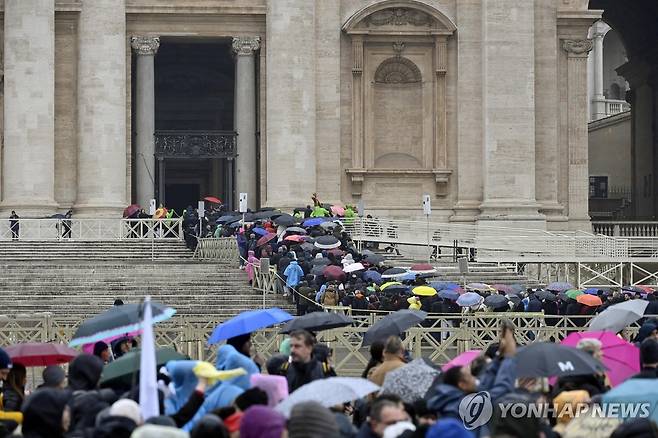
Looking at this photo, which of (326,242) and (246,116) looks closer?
(326,242)

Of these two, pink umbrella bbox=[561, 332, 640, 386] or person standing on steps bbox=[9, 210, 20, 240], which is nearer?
pink umbrella bbox=[561, 332, 640, 386]

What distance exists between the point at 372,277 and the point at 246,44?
63.5 feet

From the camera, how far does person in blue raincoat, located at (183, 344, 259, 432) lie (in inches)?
607

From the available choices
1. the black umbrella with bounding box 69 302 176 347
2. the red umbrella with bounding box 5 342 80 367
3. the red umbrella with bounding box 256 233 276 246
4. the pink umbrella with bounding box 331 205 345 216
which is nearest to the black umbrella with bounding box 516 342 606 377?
the black umbrella with bounding box 69 302 176 347

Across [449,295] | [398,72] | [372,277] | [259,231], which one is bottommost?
[449,295]

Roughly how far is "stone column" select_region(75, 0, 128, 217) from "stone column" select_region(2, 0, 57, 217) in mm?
1115

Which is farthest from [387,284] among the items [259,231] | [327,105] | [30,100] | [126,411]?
[126,411]

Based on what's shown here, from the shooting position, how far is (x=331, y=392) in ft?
49.6

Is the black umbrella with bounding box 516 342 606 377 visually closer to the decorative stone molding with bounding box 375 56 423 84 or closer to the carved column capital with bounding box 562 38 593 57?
the decorative stone molding with bounding box 375 56 423 84

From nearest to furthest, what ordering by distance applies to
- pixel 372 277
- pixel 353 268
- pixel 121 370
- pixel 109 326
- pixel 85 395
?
pixel 85 395 → pixel 121 370 → pixel 109 326 → pixel 372 277 → pixel 353 268

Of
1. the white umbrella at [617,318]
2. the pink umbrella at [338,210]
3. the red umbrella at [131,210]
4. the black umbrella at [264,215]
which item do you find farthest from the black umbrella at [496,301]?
the red umbrella at [131,210]

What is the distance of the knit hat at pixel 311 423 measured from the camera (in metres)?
12.7

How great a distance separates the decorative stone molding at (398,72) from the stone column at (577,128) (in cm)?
526

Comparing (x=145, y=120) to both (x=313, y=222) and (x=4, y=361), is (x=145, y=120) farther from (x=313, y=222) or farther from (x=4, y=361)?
(x=4, y=361)
